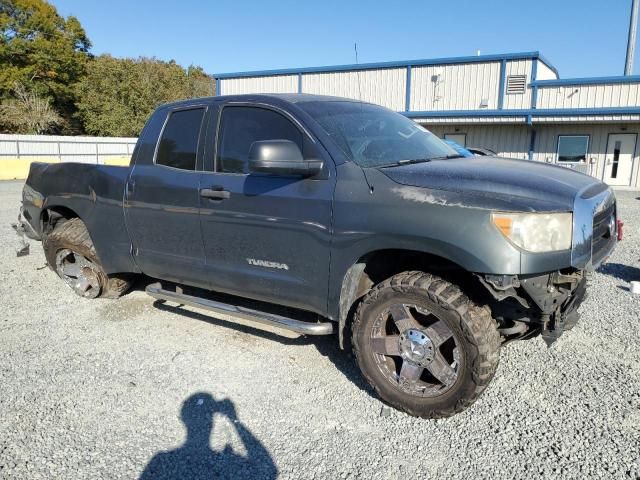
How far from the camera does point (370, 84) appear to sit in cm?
2391

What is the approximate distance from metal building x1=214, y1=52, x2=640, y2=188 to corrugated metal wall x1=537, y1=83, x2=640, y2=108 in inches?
1.3

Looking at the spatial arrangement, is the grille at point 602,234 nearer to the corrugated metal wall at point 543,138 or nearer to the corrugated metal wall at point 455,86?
the corrugated metal wall at point 543,138

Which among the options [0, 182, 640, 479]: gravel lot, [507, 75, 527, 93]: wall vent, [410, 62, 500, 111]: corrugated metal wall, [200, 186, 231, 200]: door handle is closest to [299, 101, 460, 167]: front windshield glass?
[200, 186, 231, 200]: door handle

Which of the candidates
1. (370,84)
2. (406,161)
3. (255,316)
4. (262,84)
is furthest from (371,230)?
(262,84)

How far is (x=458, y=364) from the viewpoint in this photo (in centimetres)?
294

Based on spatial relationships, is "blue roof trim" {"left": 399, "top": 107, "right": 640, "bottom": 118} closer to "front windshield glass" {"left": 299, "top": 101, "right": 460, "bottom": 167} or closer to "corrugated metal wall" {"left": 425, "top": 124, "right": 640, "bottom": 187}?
"corrugated metal wall" {"left": 425, "top": 124, "right": 640, "bottom": 187}

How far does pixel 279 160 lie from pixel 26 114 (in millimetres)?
42609

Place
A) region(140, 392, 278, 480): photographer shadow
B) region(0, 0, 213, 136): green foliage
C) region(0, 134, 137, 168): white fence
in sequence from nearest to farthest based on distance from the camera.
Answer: region(140, 392, 278, 480): photographer shadow, region(0, 134, 137, 168): white fence, region(0, 0, 213, 136): green foliage

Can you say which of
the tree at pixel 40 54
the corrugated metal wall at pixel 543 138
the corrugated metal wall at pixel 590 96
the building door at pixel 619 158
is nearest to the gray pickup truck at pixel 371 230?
the corrugated metal wall at pixel 543 138

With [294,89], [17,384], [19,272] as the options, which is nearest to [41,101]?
[294,89]

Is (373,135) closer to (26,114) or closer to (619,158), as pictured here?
(619,158)

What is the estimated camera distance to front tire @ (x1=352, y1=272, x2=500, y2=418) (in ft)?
9.43

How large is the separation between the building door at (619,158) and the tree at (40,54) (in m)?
42.1

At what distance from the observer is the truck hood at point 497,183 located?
2.70 metres
